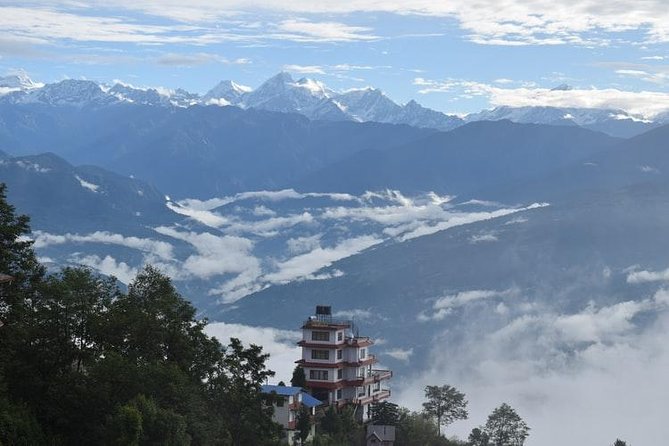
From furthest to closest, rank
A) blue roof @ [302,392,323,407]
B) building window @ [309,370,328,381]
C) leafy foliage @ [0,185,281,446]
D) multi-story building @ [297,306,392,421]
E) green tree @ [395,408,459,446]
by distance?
building window @ [309,370,328,381], multi-story building @ [297,306,392,421], green tree @ [395,408,459,446], blue roof @ [302,392,323,407], leafy foliage @ [0,185,281,446]

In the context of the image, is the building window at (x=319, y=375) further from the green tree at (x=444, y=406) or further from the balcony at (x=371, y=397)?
the green tree at (x=444, y=406)

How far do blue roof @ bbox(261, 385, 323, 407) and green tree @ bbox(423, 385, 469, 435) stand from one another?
19859 mm

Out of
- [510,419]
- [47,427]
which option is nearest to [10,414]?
[47,427]

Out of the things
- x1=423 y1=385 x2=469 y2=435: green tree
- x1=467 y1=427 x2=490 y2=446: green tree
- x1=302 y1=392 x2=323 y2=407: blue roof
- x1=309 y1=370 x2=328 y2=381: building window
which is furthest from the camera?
x1=423 y1=385 x2=469 y2=435: green tree

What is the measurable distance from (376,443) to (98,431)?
44345 millimetres

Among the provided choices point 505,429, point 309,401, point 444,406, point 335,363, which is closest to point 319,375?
point 335,363

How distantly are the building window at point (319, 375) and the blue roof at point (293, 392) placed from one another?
542cm

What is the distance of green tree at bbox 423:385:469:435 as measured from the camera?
384 feet

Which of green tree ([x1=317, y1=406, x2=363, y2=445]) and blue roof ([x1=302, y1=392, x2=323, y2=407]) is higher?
blue roof ([x1=302, y1=392, x2=323, y2=407])

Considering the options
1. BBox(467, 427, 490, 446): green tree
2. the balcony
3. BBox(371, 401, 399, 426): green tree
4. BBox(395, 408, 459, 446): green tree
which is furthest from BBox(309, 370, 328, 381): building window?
BBox(467, 427, 490, 446): green tree

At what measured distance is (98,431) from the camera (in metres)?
59.2

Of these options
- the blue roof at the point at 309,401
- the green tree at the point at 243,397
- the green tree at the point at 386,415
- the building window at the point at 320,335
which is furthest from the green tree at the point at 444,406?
the green tree at the point at 243,397

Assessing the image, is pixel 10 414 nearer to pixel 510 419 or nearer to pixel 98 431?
pixel 98 431

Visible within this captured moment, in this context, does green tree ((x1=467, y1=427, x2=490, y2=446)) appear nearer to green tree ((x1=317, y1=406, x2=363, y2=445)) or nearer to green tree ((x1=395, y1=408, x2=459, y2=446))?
green tree ((x1=395, y1=408, x2=459, y2=446))
